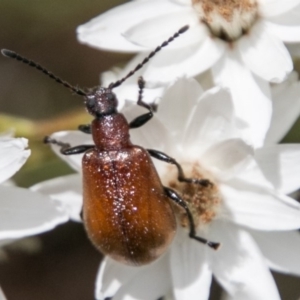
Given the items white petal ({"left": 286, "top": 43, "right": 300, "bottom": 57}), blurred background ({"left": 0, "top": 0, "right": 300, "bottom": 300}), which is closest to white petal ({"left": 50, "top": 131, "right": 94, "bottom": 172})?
white petal ({"left": 286, "top": 43, "right": 300, "bottom": 57})

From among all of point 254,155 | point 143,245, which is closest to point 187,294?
point 143,245

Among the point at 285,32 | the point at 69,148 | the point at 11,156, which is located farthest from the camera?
the point at 69,148

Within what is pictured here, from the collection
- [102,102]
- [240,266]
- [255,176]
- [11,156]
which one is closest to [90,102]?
[102,102]

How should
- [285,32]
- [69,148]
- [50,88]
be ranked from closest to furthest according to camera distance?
[285,32]
[69,148]
[50,88]

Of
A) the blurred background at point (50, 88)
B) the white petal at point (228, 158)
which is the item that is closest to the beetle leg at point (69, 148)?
the white petal at point (228, 158)

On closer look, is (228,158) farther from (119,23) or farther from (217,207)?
(119,23)

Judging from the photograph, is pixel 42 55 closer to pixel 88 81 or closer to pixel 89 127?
pixel 88 81

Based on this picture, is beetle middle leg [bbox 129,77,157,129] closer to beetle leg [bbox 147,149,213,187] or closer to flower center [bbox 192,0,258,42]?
beetle leg [bbox 147,149,213,187]
